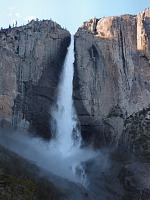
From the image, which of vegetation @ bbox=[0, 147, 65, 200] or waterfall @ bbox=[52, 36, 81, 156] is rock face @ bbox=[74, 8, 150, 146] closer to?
waterfall @ bbox=[52, 36, 81, 156]

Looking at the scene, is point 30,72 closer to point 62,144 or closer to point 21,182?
point 62,144

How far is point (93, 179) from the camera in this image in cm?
6228

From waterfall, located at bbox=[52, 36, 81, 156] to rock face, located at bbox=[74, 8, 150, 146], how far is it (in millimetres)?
1153

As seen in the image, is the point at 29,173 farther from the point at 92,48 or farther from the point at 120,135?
the point at 92,48

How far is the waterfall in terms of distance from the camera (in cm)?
7481

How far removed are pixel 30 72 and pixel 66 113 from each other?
Result: 34.7ft

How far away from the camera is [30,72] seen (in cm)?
7119

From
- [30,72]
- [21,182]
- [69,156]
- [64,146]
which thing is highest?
[30,72]

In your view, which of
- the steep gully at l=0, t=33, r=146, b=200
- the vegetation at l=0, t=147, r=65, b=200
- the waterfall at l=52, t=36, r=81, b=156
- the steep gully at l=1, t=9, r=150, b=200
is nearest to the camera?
the vegetation at l=0, t=147, r=65, b=200

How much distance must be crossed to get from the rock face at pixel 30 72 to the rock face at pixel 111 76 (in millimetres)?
4547

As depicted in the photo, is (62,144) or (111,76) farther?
(111,76)

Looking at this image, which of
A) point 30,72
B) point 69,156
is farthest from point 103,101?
point 30,72

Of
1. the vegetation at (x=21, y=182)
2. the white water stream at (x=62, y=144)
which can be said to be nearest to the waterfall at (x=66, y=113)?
the white water stream at (x=62, y=144)

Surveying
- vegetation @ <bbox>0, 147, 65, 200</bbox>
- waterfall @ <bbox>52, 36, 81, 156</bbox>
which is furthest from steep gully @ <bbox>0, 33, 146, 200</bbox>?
vegetation @ <bbox>0, 147, 65, 200</bbox>
